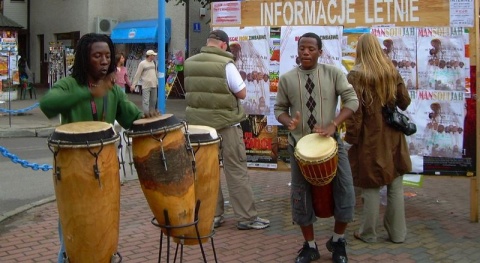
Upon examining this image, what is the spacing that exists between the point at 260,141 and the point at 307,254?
7.06ft

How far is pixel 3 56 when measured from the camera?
17516 mm

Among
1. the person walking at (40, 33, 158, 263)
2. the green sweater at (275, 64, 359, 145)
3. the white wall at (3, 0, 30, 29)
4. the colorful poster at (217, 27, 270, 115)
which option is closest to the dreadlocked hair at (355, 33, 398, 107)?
the green sweater at (275, 64, 359, 145)

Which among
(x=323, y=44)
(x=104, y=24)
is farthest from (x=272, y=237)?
(x=104, y=24)

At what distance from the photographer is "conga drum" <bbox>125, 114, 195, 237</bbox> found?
3.44 metres

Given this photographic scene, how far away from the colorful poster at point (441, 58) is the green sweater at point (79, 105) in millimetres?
3446

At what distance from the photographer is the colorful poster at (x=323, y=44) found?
637 centimetres

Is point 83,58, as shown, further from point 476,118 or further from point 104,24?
point 104,24

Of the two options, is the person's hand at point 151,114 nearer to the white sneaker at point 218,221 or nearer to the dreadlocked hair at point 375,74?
the dreadlocked hair at point 375,74

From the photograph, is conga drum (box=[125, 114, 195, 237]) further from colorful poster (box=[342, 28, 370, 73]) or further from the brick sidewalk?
colorful poster (box=[342, 28, 370, 73])

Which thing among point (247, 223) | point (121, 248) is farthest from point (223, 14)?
point (121, 248)

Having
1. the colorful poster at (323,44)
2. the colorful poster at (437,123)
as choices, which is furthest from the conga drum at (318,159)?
the colorful poster at (323,44)

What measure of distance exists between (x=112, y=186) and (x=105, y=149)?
0.72 ft

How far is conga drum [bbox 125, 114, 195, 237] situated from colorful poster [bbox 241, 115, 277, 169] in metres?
3.20

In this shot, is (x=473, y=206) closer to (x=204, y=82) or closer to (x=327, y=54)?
(x=327, y=54)
